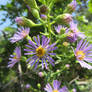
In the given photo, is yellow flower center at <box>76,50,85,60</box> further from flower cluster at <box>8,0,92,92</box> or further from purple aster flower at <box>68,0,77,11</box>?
purple aster flower at <box>68,0,77,11</box>

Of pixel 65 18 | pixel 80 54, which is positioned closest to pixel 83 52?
pixel 80 54

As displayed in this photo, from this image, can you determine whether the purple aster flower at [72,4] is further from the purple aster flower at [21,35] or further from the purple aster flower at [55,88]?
the purple aster flower at [55,88]

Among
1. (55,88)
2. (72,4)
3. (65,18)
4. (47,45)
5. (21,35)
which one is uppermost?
(72,4)

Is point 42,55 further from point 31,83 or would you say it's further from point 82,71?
point 82,71

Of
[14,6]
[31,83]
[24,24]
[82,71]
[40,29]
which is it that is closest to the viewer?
[24,24]

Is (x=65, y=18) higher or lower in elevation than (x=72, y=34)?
higher

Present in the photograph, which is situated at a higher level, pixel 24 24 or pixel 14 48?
pixel 24 24

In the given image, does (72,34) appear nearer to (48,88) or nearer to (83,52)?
(83,52)

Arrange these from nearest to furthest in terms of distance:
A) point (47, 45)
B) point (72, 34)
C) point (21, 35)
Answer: point (47, 45)
point (72, 34)
point (21, 35)

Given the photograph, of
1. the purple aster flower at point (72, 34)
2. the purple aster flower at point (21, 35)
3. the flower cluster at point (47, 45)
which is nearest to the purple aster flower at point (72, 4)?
the flower cluster at point (47, 45)

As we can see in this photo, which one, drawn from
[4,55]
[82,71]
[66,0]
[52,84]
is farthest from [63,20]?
[4,55]

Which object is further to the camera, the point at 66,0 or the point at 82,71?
the point at 82,71
